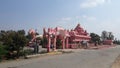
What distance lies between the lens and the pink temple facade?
134ft

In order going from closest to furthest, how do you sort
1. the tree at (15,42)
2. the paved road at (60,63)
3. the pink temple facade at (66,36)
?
the paved road at (60,63) → the tree at (15,42) → the pink temple facade at (66,36)

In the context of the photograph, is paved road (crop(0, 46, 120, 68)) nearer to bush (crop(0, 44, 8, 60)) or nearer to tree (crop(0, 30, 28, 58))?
bush (crop(0, 44, 8, 60))

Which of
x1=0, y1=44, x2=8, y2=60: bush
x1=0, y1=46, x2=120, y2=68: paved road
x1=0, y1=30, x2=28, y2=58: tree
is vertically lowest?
x1=0, y1=46, x2=120, y2=68: paved road

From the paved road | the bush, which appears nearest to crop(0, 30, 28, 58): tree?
the bush

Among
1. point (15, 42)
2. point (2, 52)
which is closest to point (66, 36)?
point (15, 42)

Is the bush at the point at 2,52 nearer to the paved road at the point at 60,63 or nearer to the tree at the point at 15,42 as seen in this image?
the tree at the point at 15,42

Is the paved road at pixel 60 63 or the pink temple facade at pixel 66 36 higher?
the pink temple facade at pixel 66 36

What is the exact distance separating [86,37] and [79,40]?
27.8 ft

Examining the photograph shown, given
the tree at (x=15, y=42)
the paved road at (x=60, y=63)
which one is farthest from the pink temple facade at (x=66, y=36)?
the paved road at (x=60, y=63)

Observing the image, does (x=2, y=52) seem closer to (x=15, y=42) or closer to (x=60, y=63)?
(x=15, y=42)

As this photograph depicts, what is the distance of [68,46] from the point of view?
57.3m

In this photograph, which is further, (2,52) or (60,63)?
(2,52)

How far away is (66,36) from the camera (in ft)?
185

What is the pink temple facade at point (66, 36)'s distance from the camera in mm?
40844
